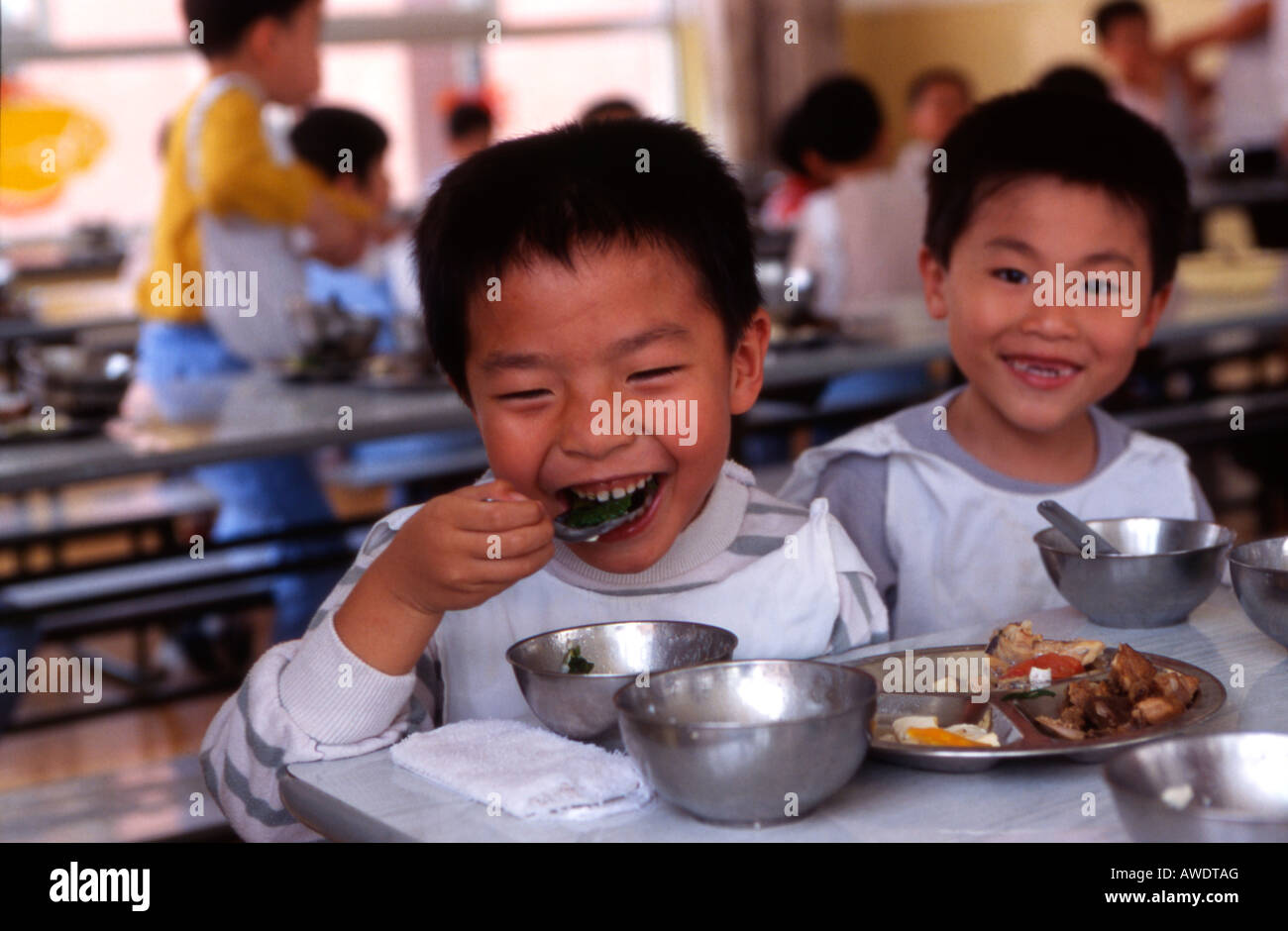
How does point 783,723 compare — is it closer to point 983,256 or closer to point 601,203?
point 601,203

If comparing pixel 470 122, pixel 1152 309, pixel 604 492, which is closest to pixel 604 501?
pixel 604 492

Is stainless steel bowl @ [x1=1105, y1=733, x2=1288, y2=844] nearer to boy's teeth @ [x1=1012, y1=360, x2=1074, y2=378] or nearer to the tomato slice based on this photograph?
the tomato slice

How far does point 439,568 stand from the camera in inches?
39.2

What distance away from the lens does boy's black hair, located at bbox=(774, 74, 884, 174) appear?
4.59 m

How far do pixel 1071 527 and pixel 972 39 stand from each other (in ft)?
25.7

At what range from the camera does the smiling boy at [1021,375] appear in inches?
64.5

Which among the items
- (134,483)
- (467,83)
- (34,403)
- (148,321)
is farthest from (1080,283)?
(467,83)

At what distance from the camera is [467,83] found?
7.87 meters

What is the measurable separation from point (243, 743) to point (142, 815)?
1545 mm

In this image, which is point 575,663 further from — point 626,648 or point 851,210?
point 851,210
